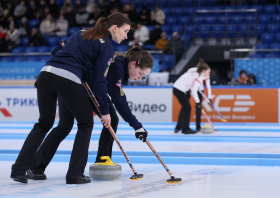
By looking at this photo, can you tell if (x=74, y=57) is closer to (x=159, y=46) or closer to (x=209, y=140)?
(x=209, y=140)

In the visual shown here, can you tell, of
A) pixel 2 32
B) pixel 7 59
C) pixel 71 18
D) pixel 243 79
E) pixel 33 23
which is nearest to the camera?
pixel 243 79

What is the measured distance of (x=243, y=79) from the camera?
37.9ft

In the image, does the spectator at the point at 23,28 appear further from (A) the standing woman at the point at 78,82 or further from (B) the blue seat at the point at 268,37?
(A) the standing woman at the point at 78,82

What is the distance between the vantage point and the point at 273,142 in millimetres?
6992

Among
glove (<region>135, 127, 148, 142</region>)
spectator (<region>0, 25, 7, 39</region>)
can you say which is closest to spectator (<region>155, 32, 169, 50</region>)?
spectator (<region>0, 25, 7, 39</region>)

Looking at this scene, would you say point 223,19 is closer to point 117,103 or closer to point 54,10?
point 54,10

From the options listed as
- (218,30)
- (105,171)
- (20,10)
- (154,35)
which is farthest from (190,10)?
(105,171)

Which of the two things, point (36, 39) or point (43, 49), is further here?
point (36, 39)

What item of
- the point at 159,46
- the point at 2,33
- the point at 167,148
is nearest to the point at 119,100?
the point at 167,148

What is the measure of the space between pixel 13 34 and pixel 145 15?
16.6 feet

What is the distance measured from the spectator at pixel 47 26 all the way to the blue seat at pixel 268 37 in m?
7.79

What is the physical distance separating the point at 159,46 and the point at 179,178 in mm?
11313

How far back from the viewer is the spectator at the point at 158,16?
16.2m

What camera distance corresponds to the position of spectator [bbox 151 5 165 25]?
16.2 metres
